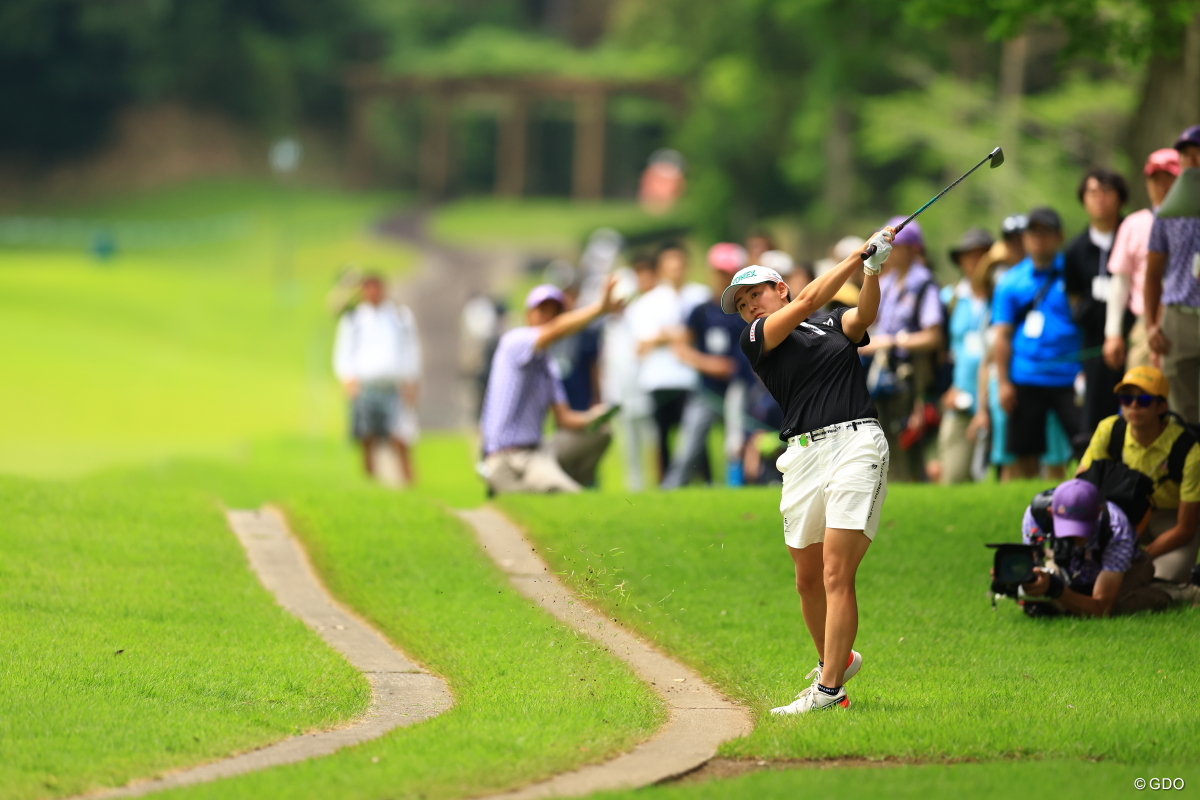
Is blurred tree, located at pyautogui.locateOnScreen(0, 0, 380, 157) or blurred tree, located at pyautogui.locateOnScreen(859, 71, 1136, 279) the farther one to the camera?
blurred tree, located at pyautogui.locateOnScreen(0, 0, 380, 157)

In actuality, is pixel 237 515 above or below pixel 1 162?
below

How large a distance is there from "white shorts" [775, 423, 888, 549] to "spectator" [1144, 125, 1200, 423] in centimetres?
368

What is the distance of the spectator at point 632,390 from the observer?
16203mm

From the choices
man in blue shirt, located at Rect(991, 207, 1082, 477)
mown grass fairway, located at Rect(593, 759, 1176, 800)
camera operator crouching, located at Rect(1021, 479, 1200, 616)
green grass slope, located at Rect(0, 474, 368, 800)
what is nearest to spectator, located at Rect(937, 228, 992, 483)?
man in blue shirt, located at Rect(991, 207, 1082, 477)

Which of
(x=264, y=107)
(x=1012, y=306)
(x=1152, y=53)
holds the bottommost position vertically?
(x=1012, y=306)

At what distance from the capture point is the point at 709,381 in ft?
51.5

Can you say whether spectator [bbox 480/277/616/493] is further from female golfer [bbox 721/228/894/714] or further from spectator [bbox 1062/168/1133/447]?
female golfer [bbox 721/228/894/714]

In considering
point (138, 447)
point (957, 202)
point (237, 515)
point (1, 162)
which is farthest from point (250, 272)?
point (237, 515)

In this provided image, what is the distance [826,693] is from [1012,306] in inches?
214

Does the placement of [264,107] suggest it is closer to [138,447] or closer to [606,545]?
[138,447]

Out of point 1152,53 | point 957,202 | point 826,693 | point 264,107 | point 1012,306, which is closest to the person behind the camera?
point 826,693

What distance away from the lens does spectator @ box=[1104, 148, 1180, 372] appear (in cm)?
1080

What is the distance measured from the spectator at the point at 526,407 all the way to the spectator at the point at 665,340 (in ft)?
8.64

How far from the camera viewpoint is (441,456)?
25.8 metres
